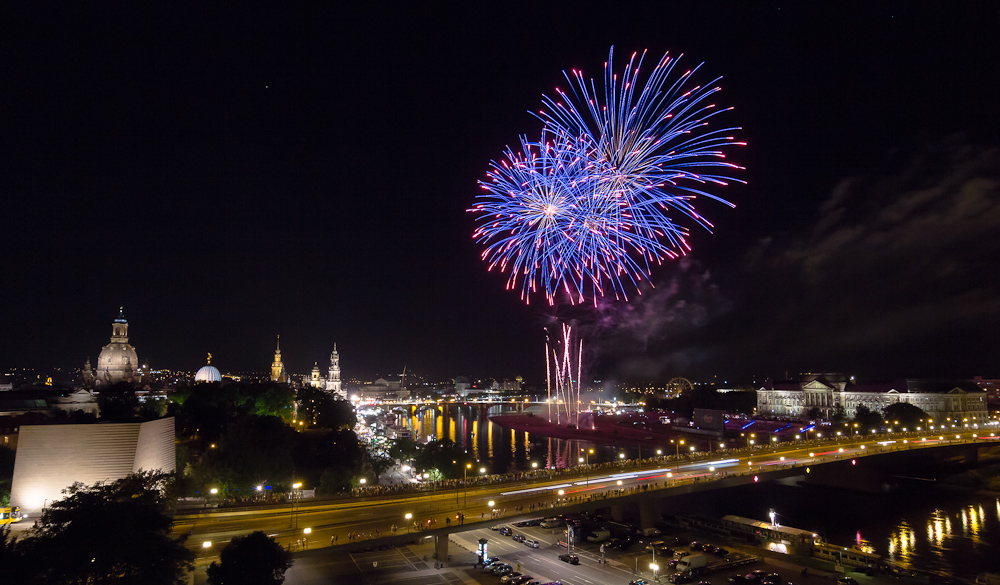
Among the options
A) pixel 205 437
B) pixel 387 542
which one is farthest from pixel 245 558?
pixel 205 437

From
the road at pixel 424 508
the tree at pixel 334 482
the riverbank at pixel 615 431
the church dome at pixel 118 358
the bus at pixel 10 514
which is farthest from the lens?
the church dome at pixel 118 358

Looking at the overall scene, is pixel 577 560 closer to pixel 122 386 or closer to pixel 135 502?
pixel 135 502

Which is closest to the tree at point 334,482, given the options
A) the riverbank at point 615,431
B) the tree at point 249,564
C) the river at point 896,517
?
the tree at point 249,564

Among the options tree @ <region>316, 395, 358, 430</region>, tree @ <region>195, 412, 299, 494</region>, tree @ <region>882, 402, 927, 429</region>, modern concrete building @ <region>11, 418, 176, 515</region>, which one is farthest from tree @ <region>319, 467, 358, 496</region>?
tree @ <region>882, 402, 927, 429</region>

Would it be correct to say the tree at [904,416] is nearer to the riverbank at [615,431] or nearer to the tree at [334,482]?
the riverbank at [615,431]

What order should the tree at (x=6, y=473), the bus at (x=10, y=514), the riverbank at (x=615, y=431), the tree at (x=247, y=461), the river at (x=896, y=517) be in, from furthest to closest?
1. the riverbank at (x=615, y=431)
2. the tree at (x=247, y=461)
3. the river at (x=896, y=517)
4. the tree at (x=6, y=473)
5. the bus at (x=10, y=514)

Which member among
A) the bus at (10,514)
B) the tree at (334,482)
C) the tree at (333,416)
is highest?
the tree at (333,416)

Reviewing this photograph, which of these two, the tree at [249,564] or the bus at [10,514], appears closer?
the tree at [249,564]

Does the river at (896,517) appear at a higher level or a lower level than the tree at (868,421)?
lower
